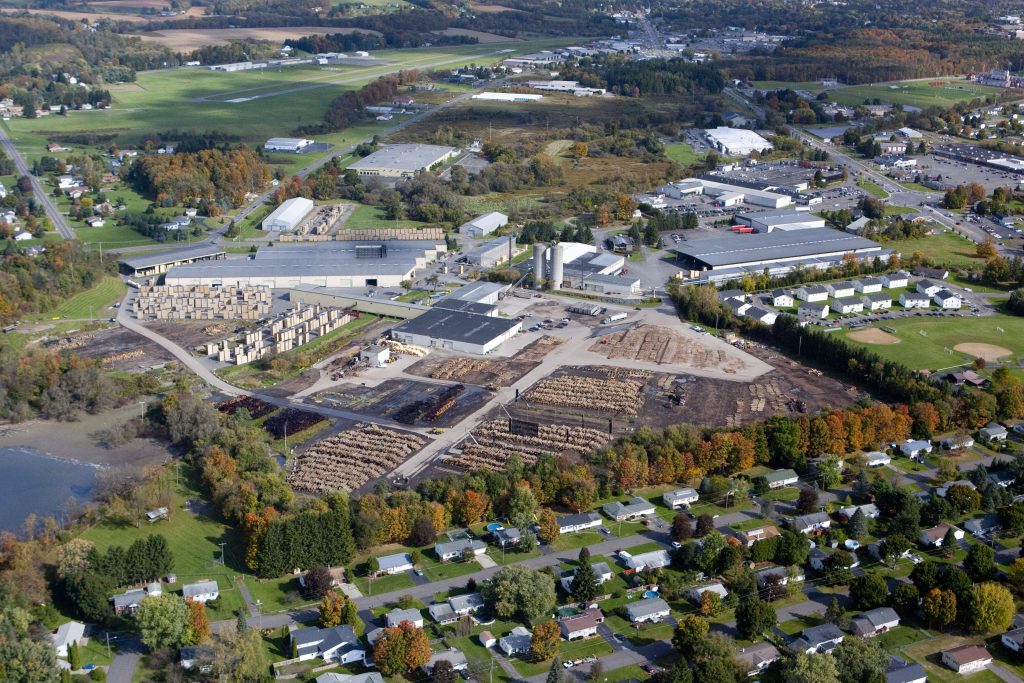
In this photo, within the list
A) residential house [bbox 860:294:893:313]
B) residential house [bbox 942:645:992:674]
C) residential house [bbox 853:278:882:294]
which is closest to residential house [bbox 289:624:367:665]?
residential house [bbox 942:645:992:674]

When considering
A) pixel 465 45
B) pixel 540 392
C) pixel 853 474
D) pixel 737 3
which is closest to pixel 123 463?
pixel 540 392

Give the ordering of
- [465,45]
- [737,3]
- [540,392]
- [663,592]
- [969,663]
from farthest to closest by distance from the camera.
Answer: [737,3] → [465,45] → [540,392] → [663,592] → [969,663]

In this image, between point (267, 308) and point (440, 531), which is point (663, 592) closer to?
point (440, 531)

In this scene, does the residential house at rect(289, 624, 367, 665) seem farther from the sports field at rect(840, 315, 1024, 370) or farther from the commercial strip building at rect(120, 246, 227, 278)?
the commercial strip building at rect(120, 246, 227, 278)

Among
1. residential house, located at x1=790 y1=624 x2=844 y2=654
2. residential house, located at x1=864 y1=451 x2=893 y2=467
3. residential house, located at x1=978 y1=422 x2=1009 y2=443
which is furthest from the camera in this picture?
residential house, located at x1=978 y1=422 x2=1009 y2=443

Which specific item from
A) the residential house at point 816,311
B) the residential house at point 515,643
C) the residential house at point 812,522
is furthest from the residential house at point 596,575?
the residential house at point 816,311

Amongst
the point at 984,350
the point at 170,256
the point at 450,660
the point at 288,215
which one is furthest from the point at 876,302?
the point at 170,256
